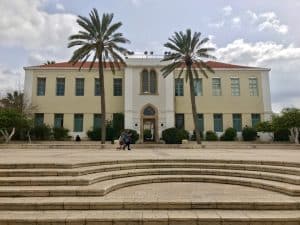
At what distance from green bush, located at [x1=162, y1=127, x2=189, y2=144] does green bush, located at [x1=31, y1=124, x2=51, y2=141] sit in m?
14.6

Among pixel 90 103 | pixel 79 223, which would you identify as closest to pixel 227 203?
pixel 79 223

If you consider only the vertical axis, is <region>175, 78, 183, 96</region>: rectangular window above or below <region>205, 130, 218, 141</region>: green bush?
above

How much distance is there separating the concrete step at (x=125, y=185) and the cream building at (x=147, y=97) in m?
24.7

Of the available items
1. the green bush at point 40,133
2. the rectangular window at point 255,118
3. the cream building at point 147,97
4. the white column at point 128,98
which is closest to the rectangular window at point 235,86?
the cream building at point 147,97

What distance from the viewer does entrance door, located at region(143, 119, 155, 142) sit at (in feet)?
114

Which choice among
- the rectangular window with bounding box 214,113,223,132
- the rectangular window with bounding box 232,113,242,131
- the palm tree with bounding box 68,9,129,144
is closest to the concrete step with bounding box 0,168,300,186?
the palm tree with bounding box 68,9,129,144

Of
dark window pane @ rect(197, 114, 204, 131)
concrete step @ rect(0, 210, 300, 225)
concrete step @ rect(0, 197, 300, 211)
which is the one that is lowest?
concrete step @ rect(0, 210, 300, 225)

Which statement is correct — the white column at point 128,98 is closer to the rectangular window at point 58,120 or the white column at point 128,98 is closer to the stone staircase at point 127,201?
the rectangular window at point 58,120

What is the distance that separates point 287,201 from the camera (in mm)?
6211

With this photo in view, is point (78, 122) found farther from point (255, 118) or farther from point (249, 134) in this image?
point (255, 118)

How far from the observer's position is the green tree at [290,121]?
28781 mm

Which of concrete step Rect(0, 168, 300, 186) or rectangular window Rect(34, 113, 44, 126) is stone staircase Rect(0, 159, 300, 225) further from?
rectangular window Rect(34, 113, 44, 126)

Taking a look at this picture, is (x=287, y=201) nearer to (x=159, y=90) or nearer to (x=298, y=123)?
(x=298, y=123)

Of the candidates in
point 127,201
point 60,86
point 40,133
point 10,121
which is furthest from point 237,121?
point 127,201
